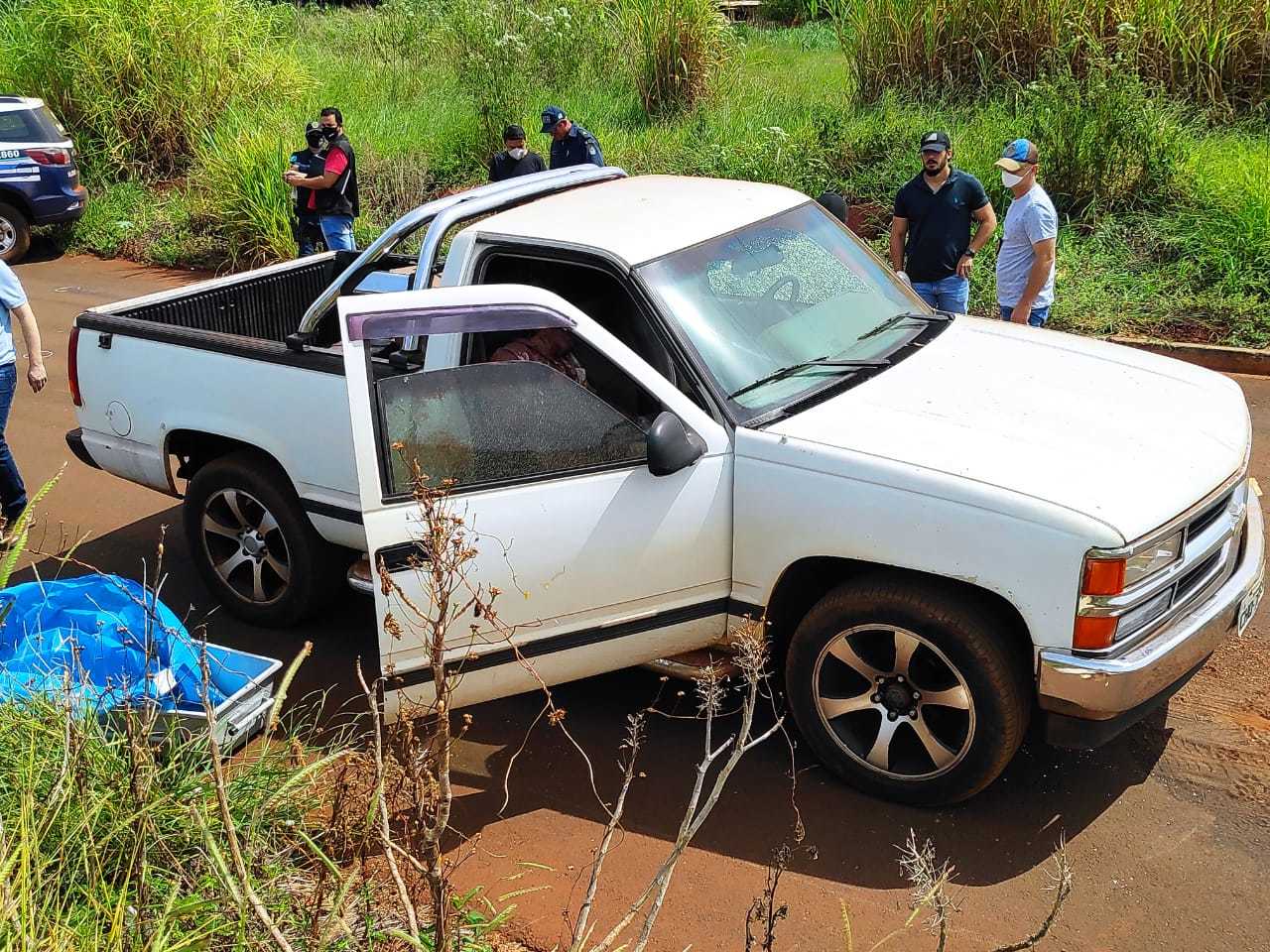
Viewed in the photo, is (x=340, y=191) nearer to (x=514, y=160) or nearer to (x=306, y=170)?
(x=306, y=170)

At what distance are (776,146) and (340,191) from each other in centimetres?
400

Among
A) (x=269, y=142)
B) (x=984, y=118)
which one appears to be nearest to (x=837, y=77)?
(x=984, y=118)

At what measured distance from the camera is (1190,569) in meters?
4.14

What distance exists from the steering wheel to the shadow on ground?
62.5 inches

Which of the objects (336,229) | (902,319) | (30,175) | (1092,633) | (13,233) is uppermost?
(902,319)

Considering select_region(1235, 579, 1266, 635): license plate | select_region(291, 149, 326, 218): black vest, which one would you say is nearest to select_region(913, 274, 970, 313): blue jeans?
select_region(1235, 579, 1266, 635): license plate

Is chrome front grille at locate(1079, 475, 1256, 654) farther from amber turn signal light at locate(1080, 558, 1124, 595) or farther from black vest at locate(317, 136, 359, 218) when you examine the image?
black vest at locate(317, 136, 359, 218)

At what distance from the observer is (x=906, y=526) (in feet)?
13.3

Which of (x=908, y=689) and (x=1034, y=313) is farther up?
(x=1034, y=313)

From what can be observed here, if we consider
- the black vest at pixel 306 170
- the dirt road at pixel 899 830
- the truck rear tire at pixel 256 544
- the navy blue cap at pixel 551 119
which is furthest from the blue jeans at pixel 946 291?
the black vest at pixel 306 170

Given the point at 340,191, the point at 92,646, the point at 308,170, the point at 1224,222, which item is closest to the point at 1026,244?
the point at 1224,222

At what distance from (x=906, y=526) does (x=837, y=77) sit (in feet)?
41.9

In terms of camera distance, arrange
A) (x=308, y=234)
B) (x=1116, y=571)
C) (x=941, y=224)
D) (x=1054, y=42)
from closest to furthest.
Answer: (x=1116, y=571) → (x=941, y=224) → (x=308, y=234) → (x=1054, y=42)

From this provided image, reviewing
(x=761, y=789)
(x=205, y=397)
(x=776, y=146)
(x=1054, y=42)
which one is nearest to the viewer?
(x=761, y=789)
